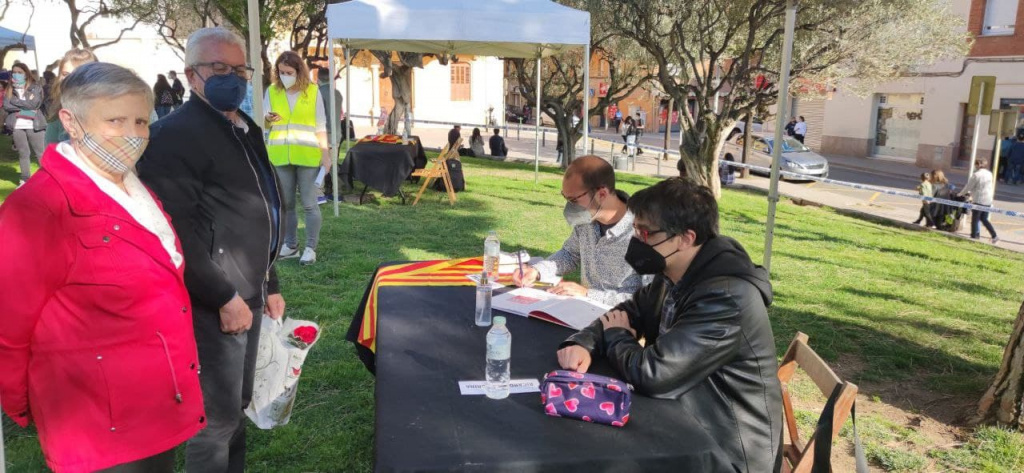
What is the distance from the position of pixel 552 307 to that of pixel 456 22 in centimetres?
543

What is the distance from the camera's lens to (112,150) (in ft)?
5.66

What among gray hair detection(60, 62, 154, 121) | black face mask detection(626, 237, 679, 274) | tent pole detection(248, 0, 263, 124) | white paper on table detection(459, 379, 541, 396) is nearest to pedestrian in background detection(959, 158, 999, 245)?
tent pole detection(248, 0, 263, 124)

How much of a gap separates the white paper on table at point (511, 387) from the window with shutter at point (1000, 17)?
83.6ft

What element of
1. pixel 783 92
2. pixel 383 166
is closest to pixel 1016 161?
pixel 383 166

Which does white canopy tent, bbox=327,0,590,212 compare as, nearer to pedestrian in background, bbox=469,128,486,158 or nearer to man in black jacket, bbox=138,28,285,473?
man in black jacket, bbox=138,28,285,473

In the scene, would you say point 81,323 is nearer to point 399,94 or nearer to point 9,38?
point 399,94

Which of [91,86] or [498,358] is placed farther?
[498,358]

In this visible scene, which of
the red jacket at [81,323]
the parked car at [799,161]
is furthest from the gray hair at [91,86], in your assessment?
the parked car at [799,161]

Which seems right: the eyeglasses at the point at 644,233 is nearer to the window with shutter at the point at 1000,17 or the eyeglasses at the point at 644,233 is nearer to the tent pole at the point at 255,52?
the tent pole at the point at 255,52

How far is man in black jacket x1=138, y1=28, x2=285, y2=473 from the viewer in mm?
2084

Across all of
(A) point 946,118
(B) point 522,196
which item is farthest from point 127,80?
(A) point 946,118

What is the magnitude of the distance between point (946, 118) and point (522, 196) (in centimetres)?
1900

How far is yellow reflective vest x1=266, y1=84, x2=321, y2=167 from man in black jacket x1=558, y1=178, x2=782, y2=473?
4.04 meters

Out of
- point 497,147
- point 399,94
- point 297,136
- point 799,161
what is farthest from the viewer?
point 497,147
